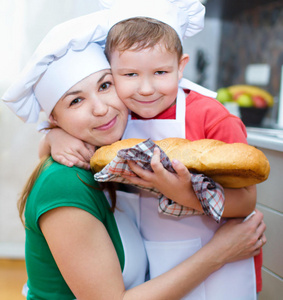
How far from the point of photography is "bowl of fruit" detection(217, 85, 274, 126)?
7.00 ft

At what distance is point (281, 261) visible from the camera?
1.49 meters

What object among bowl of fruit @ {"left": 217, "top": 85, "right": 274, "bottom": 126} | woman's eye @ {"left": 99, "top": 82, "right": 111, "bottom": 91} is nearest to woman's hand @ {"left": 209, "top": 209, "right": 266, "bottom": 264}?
woman's eye @ {"left": 99, "top": 82, "right": 111, "bottom": 91}

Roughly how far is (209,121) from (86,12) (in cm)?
199

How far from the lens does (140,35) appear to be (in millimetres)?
1013

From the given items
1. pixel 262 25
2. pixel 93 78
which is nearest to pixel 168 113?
pixel 93 78

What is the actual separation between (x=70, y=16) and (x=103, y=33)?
5.87 feet

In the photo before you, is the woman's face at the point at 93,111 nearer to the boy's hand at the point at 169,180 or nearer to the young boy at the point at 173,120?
the young boy at the point at 173,120

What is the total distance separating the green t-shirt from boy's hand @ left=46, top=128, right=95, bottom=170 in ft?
0.06

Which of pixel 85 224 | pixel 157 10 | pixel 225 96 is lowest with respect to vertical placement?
pixel 225 96

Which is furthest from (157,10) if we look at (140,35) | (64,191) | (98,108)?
(64,191)

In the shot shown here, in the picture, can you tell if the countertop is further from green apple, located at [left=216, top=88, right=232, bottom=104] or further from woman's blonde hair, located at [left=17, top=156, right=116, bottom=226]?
woman's blonde hair, located at [left=17, top=156, right=116, bottom=226]

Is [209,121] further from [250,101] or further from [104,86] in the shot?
[250,101]

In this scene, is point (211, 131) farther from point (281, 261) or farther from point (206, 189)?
point (281, 261)

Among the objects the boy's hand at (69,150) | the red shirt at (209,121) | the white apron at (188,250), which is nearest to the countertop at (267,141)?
the red shirt at (209,121)
